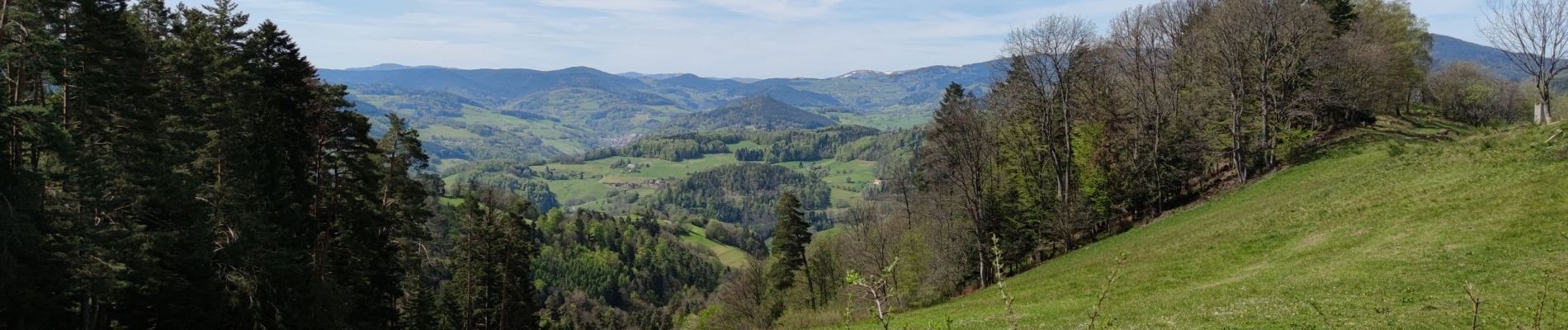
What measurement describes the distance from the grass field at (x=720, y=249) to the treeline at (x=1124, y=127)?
127855mm

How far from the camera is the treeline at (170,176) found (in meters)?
18.2

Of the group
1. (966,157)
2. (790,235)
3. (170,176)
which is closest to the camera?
(170,176)

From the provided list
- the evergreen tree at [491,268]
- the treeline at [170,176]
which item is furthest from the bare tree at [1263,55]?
the treeline at [170,176]

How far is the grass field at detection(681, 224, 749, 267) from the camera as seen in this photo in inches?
7008

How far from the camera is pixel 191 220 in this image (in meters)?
22.4

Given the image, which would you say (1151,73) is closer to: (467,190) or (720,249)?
Result: (467,190)

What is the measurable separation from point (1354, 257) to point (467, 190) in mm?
44868

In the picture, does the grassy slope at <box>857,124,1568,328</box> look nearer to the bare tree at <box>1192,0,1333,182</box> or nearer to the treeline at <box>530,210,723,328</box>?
the bare tree at <box>1192,0,1333,182</box>

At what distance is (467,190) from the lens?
157 feet

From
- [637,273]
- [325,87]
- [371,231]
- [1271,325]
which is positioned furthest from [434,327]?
[637,273]

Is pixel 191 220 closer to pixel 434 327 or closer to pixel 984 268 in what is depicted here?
pixel 434 327

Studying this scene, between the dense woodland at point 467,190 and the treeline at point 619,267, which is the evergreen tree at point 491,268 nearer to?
the dense woodland at point 467,190

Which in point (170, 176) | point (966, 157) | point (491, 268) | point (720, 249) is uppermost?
point (966, 157)

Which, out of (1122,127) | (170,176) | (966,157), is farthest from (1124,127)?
(170,176)
